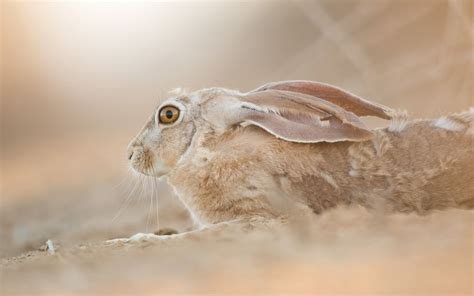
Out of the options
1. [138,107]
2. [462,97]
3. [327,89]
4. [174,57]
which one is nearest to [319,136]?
[327,89]

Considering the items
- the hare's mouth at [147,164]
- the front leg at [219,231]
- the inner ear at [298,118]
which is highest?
the inner ear at [298,118]

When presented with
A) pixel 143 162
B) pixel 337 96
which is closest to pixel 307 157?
pixel 337 96

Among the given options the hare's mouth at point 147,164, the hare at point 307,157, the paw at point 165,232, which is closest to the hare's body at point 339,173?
→ the hare at point 307,157

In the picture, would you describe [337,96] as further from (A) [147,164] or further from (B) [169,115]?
(A) [147,164]

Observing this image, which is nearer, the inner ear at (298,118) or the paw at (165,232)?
the inner ear at (298,118)

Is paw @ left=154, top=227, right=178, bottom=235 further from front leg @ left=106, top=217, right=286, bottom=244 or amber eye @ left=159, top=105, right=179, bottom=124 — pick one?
front leg @ left=106, top=217, right=286, bottom=244

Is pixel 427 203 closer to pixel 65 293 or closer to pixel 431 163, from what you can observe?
pixel 431 163

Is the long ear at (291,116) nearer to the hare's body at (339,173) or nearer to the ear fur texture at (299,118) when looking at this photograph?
the ear fur texture at (299,118)
